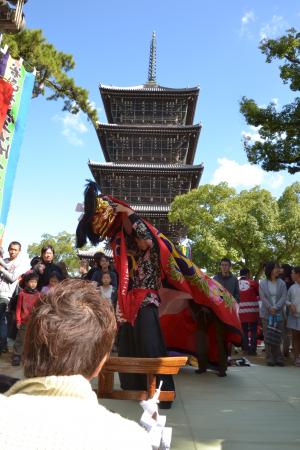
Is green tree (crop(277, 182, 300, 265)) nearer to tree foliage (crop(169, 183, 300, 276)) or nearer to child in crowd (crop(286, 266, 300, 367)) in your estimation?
tree foliage (crop(169, 183, 300, 276))

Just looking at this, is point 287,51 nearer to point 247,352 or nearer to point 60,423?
point 247,352

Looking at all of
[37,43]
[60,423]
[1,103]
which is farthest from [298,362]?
[37,43]

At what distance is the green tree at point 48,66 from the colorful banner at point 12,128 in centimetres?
502

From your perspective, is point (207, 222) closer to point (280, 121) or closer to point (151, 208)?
point (151, 208)

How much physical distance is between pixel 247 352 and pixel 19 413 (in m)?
7.82

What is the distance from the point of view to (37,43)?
12789 mm

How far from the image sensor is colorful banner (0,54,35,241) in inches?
239

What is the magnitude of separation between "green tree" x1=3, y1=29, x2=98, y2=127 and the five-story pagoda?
1331 centimetres

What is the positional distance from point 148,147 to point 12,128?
957 inches

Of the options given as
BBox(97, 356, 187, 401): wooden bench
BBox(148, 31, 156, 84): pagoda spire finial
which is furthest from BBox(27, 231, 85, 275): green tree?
BBox(97, 356, 187, 401): wooden bench

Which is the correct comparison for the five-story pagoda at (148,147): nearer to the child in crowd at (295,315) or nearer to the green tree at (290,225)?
the green tree at (290,225)

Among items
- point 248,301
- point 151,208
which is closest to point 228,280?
point 248,301

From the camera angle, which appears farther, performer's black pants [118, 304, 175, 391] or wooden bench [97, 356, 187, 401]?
performer's black pants [118, 304, 175, 391]

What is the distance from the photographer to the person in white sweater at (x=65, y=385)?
37.9 inches
